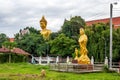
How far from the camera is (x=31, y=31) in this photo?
178ft

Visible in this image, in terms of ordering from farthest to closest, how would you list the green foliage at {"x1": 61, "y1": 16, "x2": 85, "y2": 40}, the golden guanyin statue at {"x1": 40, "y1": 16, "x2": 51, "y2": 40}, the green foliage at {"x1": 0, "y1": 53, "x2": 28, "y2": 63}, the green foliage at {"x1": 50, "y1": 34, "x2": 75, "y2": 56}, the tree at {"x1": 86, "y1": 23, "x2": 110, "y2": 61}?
the green foliage at {"x1": 61, "y1": 16, "x2": 85, "y2": 40} → the green foliage at {"x1": 50, "y1": 34, "x2": 75, "y2": 56} → the green foliage at {"x1": 0, "y1": 53, "x2": 28, "y2": 63} → the tree at {"x1": 86, "y1": 23, "x2": 110, "y2": 61} → the golden guanyin statue at {"x1": 40, "y1": 16, "x2": 51, "y2": 40}

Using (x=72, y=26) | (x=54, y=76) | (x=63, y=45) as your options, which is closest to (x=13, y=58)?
(x=63, y=45)

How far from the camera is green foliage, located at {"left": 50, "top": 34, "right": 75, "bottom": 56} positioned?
42.7m

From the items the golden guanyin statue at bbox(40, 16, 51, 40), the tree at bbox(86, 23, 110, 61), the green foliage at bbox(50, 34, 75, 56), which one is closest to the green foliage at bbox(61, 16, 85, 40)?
the green foliage at bbox(50, 34, 75, 56)

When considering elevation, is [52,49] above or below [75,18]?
below

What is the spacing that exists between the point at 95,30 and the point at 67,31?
11.0 meters

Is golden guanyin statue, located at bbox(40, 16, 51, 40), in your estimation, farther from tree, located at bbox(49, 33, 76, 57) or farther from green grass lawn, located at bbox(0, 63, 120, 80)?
tree, located at bbox(49, 33, 76, 57)

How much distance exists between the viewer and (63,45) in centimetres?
4316

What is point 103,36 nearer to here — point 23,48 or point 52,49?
point 52,49

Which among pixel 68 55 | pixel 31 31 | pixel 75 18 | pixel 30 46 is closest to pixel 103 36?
pixel 68 55

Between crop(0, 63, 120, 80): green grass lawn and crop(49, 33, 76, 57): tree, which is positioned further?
crop(49, 33, 76, 57): tree

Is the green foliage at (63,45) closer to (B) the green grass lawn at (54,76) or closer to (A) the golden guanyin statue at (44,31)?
(B) the green grass lawn at (54,76)

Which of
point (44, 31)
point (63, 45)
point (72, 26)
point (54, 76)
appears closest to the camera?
point (44, 31)

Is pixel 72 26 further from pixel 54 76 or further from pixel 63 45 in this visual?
pixel 54 76
